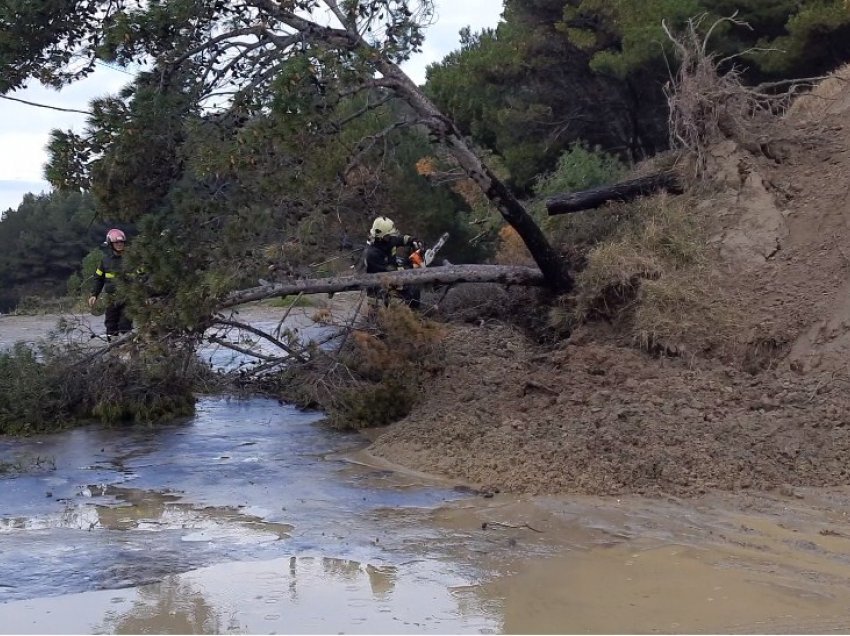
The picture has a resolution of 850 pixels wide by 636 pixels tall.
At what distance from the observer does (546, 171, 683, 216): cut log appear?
1234 centimetres

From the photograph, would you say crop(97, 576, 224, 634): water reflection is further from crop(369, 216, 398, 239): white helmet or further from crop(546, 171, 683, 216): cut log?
crop(546, 171, 683, 216): cut log

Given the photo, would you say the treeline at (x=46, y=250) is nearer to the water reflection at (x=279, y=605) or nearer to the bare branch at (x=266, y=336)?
the bare branch at (x=266, y=336)

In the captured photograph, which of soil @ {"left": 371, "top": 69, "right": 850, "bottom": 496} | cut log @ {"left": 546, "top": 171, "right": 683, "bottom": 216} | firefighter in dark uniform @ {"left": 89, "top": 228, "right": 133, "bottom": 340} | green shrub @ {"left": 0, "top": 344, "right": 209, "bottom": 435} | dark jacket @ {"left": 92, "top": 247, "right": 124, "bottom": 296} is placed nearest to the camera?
soil @ {"left": 371, "top": 69, "right": 850, "bottom": 496}

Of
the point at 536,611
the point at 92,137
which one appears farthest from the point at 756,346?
the point at 92,137

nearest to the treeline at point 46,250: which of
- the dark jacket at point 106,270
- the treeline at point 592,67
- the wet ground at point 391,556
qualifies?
the treeline at point 592,67

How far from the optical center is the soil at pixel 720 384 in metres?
7.68

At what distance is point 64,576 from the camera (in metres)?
6.14

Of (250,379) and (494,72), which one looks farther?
(494,72)

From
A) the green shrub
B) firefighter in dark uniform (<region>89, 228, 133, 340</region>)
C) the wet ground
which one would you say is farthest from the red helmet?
the wet ground

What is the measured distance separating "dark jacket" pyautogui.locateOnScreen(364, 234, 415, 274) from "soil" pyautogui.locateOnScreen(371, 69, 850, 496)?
1077 millimetres

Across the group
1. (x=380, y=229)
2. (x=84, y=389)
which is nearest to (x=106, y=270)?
(x=84, y=389)

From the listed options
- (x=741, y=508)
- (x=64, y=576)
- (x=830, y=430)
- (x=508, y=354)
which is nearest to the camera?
(x=64, y=576)

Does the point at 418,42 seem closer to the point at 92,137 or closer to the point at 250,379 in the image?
the point at 92,137

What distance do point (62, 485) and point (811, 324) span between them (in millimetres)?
6791
